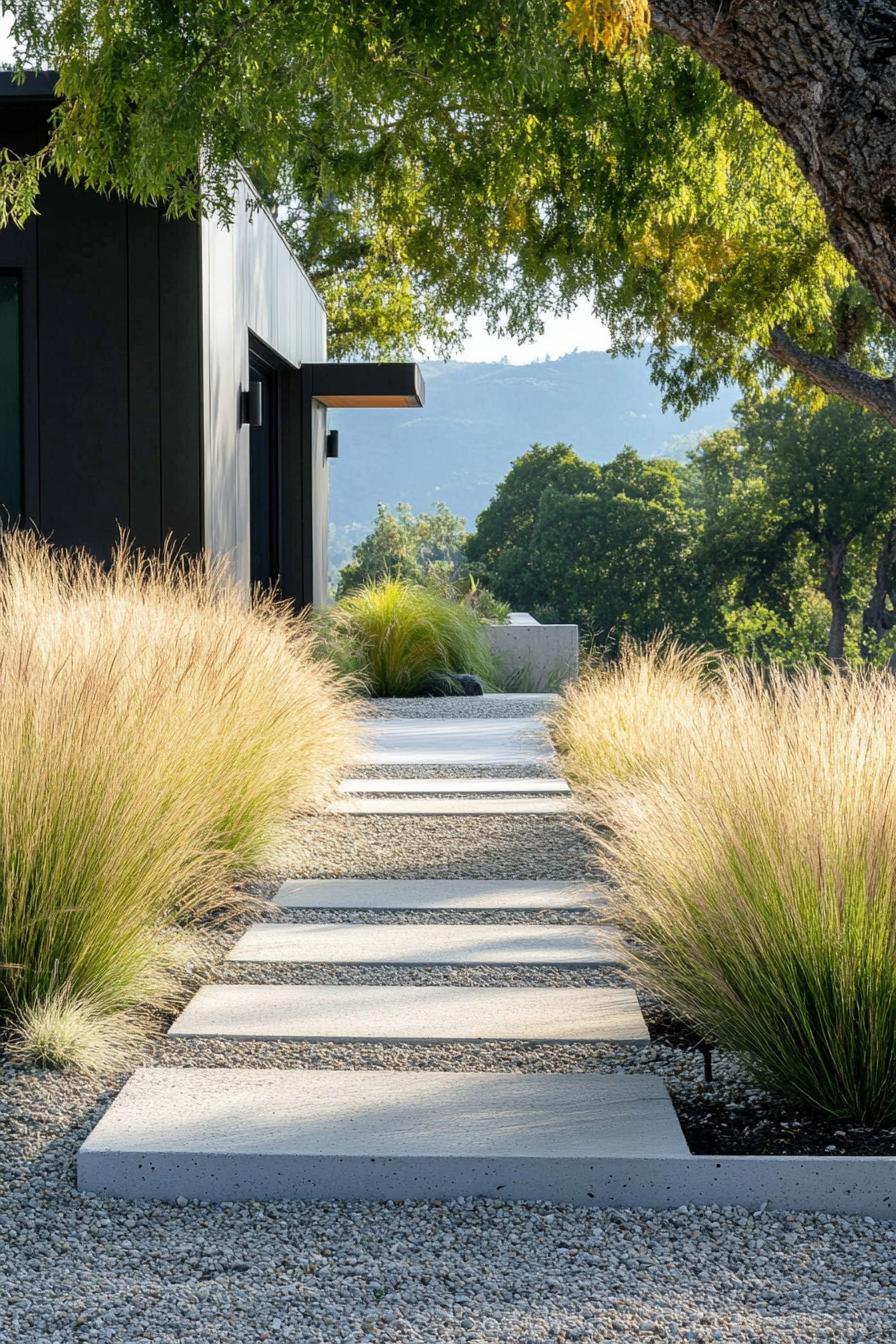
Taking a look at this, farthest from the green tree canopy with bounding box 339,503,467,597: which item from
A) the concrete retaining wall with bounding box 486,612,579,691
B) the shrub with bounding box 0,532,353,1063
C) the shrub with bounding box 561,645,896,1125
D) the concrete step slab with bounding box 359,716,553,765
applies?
the shrub with bounding box 561,645,896,1125

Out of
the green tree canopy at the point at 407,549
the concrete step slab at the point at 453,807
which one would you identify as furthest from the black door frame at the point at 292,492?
the concrete step slab at the point at 453,807

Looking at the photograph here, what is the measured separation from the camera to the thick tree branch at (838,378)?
36.6 feet

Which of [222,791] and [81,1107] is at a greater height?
[222,791]

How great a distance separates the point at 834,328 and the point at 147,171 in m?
8.06

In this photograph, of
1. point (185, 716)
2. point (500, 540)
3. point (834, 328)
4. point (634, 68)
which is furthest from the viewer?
point (500, 540)

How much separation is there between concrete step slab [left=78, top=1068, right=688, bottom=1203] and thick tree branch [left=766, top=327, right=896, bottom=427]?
9586mm

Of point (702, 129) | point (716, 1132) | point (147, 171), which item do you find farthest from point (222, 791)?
point (702, 129)

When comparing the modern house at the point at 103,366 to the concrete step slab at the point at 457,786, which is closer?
the concrete step slab at the point at 457,786

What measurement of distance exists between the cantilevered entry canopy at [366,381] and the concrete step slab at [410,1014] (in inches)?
335

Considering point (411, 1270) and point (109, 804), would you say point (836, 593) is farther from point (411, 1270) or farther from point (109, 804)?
point (411, 1270)

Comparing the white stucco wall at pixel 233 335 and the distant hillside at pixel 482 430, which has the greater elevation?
the distant hillside at pixel 482 430

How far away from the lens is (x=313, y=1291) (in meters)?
1.86

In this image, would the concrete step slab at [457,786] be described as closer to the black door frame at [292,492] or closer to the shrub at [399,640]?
the shrub at [399,640]

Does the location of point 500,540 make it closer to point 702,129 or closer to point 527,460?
point 527,460
